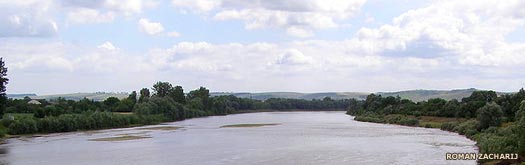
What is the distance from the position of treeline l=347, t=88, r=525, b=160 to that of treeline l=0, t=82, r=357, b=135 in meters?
38.3

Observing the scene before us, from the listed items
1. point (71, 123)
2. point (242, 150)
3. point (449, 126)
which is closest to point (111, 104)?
point (71, 123)

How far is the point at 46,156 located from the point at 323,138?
2677 centimetres

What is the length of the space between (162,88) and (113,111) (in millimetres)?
28730

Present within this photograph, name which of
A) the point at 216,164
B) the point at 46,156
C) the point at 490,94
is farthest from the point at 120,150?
the point at 490,94

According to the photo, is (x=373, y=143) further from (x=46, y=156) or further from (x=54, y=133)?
(x=54, y=133)

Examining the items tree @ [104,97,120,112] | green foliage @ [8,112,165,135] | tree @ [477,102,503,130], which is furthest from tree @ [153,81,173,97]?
tree @ [477,102,503,130]

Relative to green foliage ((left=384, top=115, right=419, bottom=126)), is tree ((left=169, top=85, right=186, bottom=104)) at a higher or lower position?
higher

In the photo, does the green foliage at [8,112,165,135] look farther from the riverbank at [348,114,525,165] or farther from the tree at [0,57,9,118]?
the riverbank at [348,114,525,165]

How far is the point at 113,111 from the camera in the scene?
118625 mm

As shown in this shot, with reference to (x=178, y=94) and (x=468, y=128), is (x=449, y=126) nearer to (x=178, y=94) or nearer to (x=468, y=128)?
(x=468, y=128)

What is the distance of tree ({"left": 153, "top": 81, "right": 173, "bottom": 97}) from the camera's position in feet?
479

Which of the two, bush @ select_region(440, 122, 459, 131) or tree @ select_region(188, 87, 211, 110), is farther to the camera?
tree @ select_region(188, 87, 211, 110)

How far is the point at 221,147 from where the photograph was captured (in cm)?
5228

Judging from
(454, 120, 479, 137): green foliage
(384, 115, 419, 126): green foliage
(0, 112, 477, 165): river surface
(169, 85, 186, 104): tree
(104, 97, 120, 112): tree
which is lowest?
(0, 112, 477, 165): river surface
